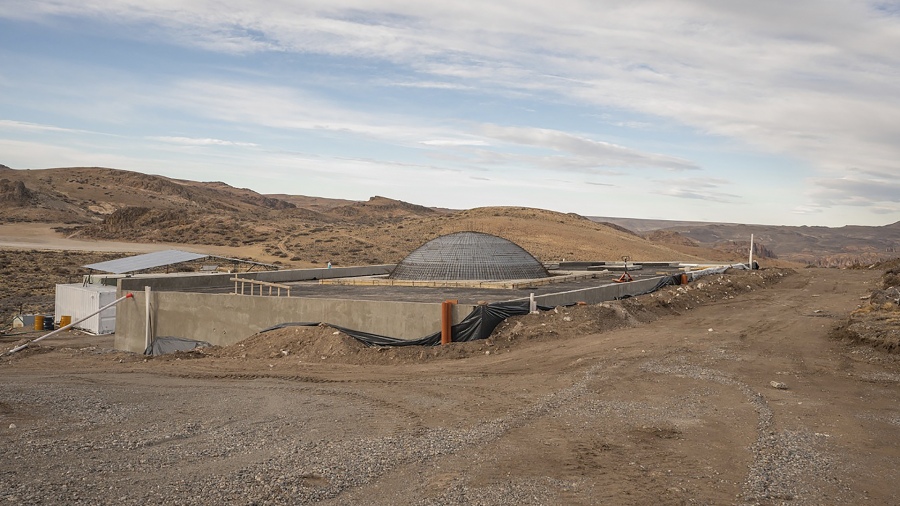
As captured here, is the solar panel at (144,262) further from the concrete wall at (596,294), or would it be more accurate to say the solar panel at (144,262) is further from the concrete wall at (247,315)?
the concrete wall at (596,294)

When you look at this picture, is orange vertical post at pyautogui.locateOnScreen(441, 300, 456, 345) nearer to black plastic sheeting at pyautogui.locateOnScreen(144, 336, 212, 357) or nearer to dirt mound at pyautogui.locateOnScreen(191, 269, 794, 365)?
dirt mound at pyautogui.locateOnScreen(191, 269, 794, 365)

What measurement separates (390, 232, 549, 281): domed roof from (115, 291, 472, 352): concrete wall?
10954 millimetres

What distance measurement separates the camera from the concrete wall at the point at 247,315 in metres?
17.8

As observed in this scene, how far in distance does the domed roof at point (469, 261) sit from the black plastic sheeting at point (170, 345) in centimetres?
1131

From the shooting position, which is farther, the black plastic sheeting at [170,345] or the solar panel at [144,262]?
the solar panel at [144,262]

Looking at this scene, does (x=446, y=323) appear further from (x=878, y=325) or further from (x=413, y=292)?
(x=878, y=325)

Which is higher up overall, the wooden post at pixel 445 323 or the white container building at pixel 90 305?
the wooden post at pixel 445 323

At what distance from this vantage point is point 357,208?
143 metres

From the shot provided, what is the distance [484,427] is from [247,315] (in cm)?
1301

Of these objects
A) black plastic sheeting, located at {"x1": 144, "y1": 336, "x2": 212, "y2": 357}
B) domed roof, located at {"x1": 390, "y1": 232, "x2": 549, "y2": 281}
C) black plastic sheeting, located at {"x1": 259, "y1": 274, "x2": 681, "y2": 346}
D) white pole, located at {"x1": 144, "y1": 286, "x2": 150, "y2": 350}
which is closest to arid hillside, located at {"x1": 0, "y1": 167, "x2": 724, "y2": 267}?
domed roof, located at {"x1": 390, "y1": 232, "x2": 549, "y2": 281}

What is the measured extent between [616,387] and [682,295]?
1518 cm

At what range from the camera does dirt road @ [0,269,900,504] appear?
7309mm

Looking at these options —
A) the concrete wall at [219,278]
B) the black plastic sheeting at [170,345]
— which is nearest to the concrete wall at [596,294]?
the black plastic sheeting at [170,345]

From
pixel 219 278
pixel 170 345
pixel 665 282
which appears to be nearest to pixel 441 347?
pixel 170 345
